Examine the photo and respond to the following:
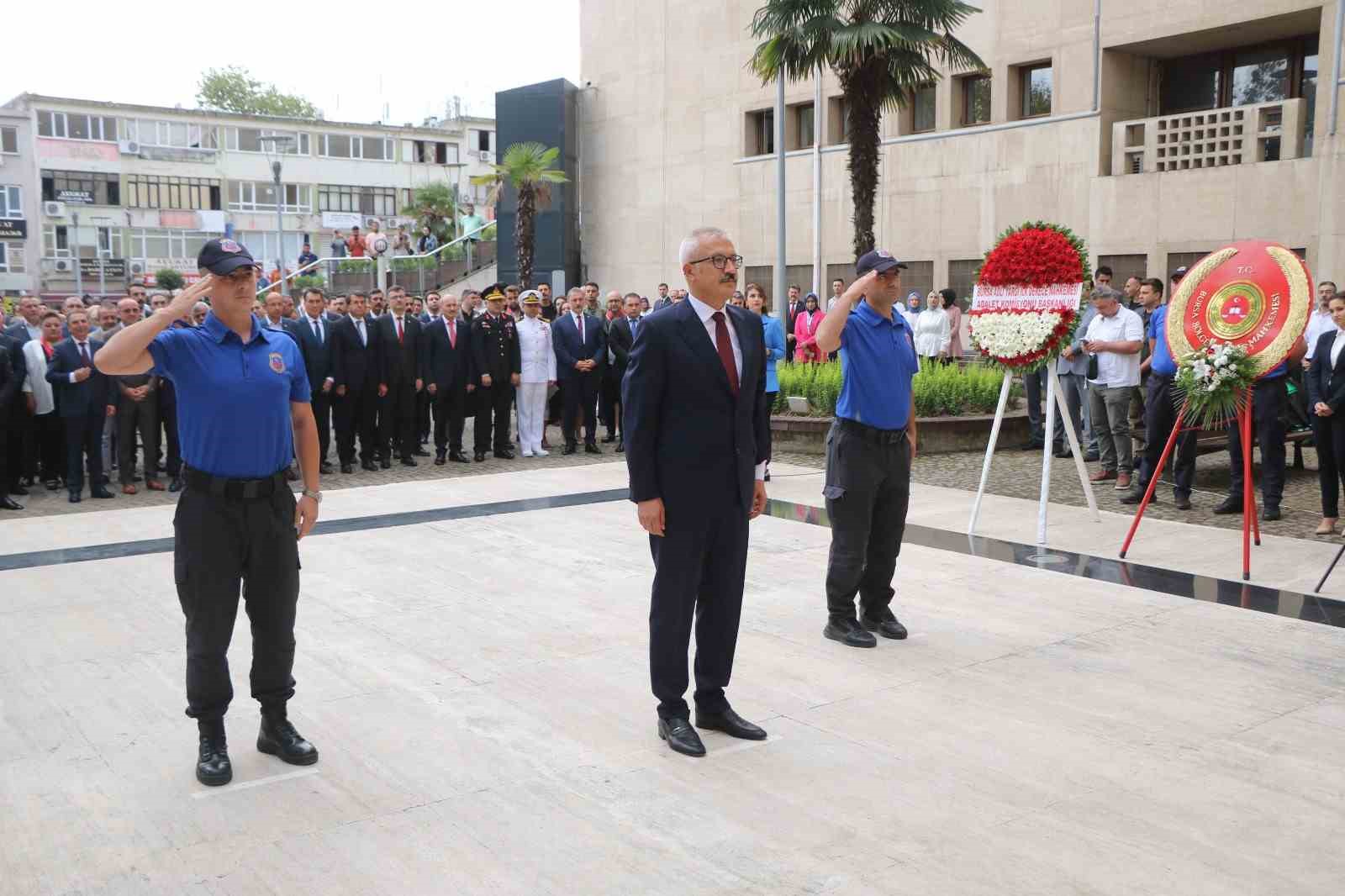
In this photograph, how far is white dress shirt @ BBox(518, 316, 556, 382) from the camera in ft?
47.6

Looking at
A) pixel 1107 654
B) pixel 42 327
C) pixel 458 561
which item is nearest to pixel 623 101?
pixel 42 327

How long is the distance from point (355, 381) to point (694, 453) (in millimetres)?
9114

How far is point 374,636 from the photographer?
643cm

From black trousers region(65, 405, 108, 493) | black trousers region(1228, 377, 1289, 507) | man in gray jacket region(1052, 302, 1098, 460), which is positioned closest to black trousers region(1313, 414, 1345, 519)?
black trousers region(1228, 377, 1289, 507)

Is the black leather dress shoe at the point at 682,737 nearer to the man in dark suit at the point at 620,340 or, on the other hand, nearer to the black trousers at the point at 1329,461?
the black trousers at the point at 1329,461

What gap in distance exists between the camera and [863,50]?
733 inches

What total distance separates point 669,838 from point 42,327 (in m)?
10.5

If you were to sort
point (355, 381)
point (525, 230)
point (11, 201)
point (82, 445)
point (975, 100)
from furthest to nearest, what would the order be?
point (11, 201), point (525, 230), point (975, 100), point (355, 381), point (82, 445)

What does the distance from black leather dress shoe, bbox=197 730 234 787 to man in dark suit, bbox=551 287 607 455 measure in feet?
33.5

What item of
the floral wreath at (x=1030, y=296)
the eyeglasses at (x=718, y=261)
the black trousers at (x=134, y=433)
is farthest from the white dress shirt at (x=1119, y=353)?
the black trousers at (x=134, y=433)

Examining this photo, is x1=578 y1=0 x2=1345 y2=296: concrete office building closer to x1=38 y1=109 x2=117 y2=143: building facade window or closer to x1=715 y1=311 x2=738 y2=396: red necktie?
x1=715 y1=311 x2=738 y2=396: red necktie

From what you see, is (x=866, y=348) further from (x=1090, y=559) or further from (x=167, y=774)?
(x=167, y=774)

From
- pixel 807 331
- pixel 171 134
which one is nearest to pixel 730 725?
pixel 807 331

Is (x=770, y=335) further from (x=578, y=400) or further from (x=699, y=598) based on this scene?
(x=699, y=598)
